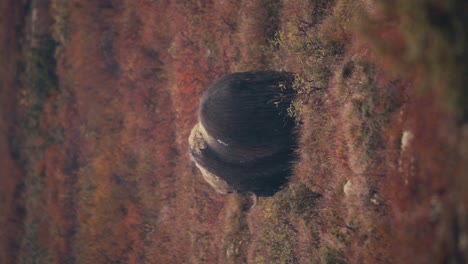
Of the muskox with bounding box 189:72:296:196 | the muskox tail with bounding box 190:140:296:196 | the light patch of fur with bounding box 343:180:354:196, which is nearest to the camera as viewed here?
the light patch of fur with bounding box 343:180:354:196

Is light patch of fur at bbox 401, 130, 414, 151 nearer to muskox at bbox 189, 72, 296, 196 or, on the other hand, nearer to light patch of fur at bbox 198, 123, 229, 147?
muskox at bbox 189, 72, 296, 196

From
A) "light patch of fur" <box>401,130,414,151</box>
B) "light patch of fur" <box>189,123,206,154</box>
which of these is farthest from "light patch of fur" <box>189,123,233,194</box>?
"light patch of fur" <box>401,130,414,151</box>

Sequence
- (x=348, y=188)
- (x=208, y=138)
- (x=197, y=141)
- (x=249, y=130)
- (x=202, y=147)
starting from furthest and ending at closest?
(x=197, y=141) → (x=202, y=147) → (x=208, y=138) → (x=249, y=130) → (x=348, y=188)

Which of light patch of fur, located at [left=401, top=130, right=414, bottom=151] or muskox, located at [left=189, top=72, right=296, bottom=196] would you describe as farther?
muskox, located at [left=189, top=72, right=296, bottom=196]

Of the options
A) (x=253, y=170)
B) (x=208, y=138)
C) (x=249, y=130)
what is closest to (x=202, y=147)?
(x=208, y=138)

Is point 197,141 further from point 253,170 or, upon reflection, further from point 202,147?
point 253,170

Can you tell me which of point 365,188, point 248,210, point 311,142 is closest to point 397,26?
point 365,188

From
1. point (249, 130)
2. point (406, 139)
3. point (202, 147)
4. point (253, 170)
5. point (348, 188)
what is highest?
point (406, 139)

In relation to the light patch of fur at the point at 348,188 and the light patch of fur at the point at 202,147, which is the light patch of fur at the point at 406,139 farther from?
the light patch of fur at the point at 202,147

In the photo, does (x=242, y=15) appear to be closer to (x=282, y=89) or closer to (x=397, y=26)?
(x=282, y=89)
